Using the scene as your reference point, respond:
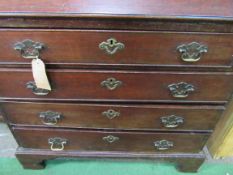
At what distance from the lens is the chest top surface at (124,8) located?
713mm

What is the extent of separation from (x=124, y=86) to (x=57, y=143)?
1.64ft

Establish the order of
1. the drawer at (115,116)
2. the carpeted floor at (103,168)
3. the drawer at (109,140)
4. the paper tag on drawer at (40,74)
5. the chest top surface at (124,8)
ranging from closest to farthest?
the chest top surface at (124,8), the paper tag on drawer at (40,74), the drawer at (115,116), the drawer at (109,140), the carpeted floor at (103,168)

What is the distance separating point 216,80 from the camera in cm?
90

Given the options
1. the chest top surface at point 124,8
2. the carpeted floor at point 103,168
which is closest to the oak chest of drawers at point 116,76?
the chest top surface at point 124,8

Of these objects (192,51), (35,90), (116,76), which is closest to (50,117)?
(35,90)

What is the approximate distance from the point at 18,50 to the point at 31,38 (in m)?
0.06

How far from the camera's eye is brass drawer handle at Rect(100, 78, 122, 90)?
91 centimetres

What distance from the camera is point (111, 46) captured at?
0.78 m

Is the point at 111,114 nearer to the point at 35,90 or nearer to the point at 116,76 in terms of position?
the point at 116,76

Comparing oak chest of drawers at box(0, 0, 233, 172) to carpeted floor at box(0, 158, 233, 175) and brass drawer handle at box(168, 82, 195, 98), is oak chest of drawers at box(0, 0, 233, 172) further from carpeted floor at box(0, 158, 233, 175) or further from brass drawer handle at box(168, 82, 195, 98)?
carpeted floor at box(0, 158, 233, 175)

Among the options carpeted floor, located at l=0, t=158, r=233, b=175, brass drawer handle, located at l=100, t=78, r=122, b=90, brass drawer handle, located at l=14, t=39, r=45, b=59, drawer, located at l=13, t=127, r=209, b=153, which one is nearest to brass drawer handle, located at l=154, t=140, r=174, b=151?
drawer, located at l=13, t=127, r=209, b=153

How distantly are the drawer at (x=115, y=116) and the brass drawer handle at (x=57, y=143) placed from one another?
11 centimetres

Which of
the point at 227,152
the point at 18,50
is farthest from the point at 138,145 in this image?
the point at 18,50

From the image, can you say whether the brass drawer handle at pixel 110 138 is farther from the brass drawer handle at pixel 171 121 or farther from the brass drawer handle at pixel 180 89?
the brass drawer handle at pixel 180 89
